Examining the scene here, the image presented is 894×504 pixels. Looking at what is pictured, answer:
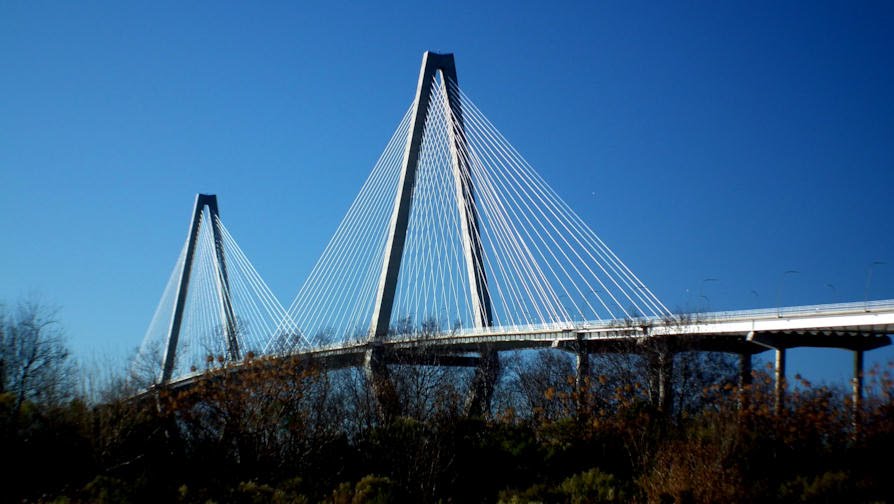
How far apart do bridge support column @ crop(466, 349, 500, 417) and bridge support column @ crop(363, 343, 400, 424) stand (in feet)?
9.39

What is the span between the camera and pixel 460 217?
31.1 meters

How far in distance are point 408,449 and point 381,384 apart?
356 inches

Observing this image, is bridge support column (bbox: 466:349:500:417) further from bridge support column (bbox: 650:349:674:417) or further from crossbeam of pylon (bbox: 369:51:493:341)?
bridge support column (bbox: 650:349:674:417)

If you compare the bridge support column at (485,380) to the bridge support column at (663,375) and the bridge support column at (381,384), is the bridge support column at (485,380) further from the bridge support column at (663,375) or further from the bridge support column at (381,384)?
the bridge support column at (663,375)

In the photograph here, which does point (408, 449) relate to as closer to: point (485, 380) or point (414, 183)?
point (485, 380)

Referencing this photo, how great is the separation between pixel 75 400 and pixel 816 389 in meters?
13.4

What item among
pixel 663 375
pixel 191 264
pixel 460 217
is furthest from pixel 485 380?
pixel 191 264

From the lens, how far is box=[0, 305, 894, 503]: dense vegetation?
12953 millimetres

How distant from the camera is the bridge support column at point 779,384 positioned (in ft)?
55.4

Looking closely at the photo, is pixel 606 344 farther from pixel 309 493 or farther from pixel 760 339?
pixel 309 493

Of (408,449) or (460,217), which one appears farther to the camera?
(460,217)

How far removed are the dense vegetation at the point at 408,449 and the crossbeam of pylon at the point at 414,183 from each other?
12289 mm

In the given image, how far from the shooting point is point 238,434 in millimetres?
16641

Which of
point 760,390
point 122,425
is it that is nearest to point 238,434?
point 122,425
